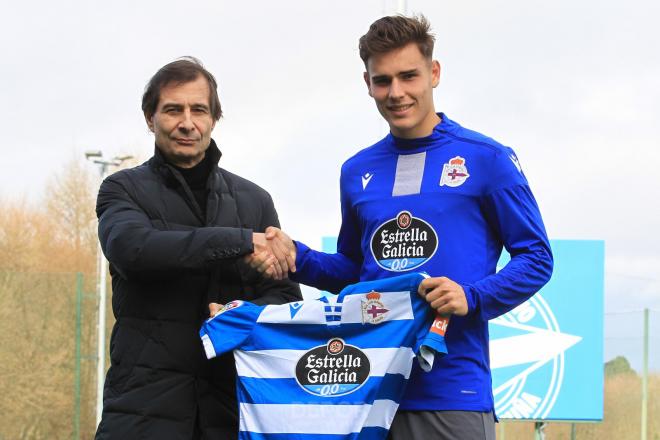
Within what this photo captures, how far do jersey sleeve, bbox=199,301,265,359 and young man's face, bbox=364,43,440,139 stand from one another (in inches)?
26.7

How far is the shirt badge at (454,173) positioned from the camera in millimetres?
2863

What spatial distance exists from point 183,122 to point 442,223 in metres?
0.85

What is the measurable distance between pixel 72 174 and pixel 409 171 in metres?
18.3

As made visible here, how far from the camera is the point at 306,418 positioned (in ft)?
9.91

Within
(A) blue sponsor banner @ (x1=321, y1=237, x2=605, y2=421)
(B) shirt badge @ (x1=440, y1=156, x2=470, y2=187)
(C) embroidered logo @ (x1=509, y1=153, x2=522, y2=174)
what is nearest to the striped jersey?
(B) shirt badge @ (x1=440, y1=156, x2=470, y2=187)

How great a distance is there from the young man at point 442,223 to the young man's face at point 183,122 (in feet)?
1.34

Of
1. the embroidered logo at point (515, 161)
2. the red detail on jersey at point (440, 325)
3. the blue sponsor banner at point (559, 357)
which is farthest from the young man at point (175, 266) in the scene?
the blue sponsor banner at point (559, 357)

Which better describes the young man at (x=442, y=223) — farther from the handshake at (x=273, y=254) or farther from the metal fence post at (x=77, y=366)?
the metal fence post at (x=77, y=366)

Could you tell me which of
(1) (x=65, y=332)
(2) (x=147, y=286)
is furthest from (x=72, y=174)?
(2) (x=147, y=286)

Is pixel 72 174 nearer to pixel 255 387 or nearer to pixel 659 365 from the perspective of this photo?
pixel 659 365

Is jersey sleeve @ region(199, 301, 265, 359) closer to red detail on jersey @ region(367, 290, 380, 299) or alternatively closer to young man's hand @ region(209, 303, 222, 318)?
young man's hand @ region(209, 303, 222, 318)

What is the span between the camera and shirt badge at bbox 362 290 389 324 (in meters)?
2.92

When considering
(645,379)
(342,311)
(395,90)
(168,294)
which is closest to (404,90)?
(395,90)

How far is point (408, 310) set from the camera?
288cm
